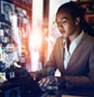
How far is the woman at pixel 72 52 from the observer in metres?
1.03

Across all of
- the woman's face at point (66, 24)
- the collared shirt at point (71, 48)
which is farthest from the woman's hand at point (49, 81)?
the woman's face at point (66, 24)

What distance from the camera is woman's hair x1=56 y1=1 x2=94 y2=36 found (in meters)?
1.08

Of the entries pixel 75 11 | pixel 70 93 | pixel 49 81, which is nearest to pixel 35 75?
pixel 49 81

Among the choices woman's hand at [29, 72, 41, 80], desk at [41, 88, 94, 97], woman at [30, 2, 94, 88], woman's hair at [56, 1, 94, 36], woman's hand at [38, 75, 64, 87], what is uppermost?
woman's hair at [56, 1, 94, 36]

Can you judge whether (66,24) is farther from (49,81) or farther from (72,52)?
(49,81)

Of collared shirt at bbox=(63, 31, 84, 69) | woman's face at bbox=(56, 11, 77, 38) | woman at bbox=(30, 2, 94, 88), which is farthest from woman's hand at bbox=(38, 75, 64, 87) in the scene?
woman's face at bbox=(56, 11, 77, 38)

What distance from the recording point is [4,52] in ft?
3.14

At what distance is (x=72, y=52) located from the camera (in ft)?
3.59

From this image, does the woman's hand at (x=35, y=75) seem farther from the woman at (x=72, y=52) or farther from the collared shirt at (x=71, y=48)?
the collared shirt at (x=71, y=48)

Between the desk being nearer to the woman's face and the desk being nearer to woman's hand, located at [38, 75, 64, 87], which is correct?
woman's hand, located at [38, 75, 64, 87]

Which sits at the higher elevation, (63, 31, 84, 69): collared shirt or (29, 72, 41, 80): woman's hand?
(63, 31, 84, 69): collared shirt

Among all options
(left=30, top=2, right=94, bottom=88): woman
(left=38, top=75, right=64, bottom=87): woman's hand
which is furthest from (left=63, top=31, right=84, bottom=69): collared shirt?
(left=38, top=75, right=64, bottom=87): woman's hand

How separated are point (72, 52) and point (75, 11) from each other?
0.35 m

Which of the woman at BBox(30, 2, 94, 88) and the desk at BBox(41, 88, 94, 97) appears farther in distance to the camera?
the woman at BBox(30, 2, 94, 88)
